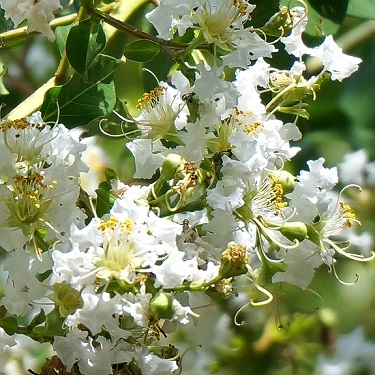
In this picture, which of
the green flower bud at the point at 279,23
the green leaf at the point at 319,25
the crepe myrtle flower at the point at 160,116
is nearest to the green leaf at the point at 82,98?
the crepe myrtle flower at the point at 160,116

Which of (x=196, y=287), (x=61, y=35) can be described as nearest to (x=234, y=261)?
(x=196, y=287)

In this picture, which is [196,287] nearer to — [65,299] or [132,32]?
[65,299]

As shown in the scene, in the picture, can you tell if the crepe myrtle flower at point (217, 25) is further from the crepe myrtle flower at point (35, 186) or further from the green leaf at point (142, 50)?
the crepe myrtle flower at point (35, 186)

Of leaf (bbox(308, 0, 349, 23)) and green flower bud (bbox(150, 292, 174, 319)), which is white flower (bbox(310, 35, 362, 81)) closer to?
leaf (bbox(308, 0, 349, 23))

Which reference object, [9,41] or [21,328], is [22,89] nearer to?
[9,41]

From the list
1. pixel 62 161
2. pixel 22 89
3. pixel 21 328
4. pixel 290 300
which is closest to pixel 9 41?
pixel 62 161

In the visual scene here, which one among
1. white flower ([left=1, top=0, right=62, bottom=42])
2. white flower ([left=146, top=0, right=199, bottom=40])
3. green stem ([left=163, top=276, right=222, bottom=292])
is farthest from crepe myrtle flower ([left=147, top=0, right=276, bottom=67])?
green stem ([left=163, top=276, right=222, bottom=292])
